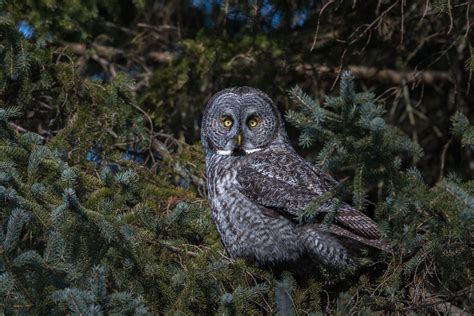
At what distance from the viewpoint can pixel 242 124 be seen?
18.2 feet

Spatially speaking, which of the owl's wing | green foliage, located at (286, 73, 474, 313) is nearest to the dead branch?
the owl's wing

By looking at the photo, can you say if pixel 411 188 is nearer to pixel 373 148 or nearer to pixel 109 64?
pixel 373 148

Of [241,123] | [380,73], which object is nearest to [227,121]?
[241,123]

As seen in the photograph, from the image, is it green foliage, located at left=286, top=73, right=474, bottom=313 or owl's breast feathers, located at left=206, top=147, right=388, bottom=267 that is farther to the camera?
owl's breast feathers, located at left=206, top=147, right=388, bottom=267

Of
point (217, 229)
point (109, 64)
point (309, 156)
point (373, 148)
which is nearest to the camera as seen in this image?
point (373, 148)

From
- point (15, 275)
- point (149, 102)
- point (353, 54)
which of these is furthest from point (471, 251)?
point (149, 102)

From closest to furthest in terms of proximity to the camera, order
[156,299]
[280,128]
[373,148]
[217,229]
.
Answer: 1. [373,148]
2. [156,299]
3. [217,229]
4. [280,128]

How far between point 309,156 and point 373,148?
439cm

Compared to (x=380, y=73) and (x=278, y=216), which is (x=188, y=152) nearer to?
(x=278, y=216)

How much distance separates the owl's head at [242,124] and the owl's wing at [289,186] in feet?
0.64

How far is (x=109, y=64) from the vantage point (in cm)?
702

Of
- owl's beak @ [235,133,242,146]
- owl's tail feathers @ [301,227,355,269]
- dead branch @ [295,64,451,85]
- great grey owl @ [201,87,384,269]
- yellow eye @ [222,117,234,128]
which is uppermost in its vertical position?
dead branch @ [295,64,451,85]

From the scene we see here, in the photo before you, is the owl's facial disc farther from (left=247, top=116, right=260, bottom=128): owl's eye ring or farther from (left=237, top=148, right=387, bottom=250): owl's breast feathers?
(left=237, top=148, right=387, bottom=250): owl's breast feathers

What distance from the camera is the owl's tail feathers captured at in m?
4.57
